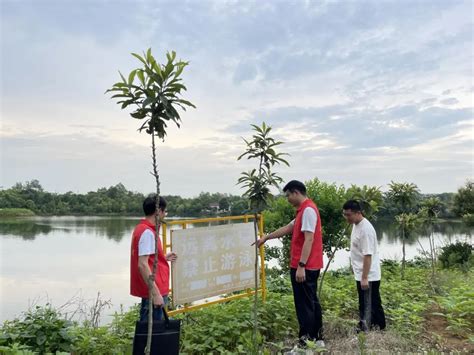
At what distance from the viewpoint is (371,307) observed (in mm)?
4066

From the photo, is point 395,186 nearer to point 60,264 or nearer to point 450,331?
point 450,331

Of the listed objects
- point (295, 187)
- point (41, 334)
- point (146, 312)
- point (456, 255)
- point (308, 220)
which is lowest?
point (456, 255)

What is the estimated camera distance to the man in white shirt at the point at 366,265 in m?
3.89

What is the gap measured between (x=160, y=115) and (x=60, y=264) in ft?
42.9

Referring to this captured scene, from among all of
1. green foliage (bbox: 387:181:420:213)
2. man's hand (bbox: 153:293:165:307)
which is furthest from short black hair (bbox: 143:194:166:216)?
green foliage (bbox: 387:181:420:213)

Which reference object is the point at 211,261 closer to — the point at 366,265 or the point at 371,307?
the point at 366,265

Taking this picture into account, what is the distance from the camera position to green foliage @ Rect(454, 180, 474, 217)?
14.4 meters

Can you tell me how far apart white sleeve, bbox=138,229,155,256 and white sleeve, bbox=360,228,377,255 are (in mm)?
2297

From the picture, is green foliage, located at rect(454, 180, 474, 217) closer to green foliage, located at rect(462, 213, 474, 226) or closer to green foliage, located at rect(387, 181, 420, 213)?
green foliage, located at rect(462, 213, 474, 226)

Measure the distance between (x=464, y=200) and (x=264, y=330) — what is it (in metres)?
13.8

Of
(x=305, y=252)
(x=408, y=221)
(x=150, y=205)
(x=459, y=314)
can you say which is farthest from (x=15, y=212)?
(x=459, y=314)

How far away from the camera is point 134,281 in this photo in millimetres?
2969

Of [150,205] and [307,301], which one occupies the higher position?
[150,205]

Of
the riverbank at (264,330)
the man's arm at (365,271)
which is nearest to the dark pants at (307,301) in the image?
the riverbank at (264,330)
